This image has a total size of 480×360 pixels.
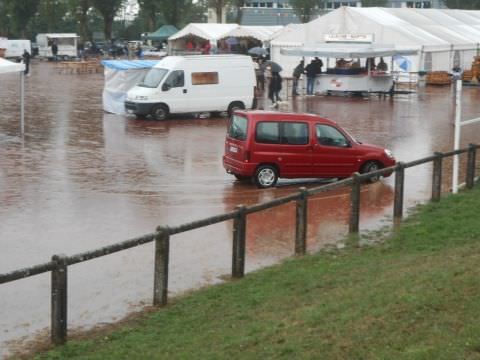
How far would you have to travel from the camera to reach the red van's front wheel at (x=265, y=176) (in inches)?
698

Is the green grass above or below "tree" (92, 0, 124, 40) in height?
below

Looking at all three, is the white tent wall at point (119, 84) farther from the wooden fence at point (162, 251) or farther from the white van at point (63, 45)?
the white van at point (63, 45)

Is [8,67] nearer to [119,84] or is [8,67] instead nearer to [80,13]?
[119,84]

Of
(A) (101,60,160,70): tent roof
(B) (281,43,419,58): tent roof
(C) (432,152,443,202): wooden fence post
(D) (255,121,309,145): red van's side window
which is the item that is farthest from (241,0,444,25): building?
(C) (432,152,443,202): wooden fence post

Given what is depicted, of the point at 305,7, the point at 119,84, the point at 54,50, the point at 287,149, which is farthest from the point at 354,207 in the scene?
the point at 305,7

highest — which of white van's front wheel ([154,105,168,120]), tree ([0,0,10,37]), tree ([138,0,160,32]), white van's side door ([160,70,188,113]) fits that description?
tree ([138,0,160,32])

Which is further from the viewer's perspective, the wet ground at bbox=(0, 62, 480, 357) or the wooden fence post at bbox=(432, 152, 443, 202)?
the wooden fence post at bbox=(432, 152, 443, 202)

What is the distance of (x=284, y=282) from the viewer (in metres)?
9.82

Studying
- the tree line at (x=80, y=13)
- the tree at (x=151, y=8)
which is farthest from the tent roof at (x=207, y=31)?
the tree at (x=151, y=8)

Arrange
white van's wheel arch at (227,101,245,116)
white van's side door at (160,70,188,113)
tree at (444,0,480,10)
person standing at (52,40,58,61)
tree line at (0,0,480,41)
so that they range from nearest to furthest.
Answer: white van's side door at (160,70,188,113)
white van's wheel arch at (227,101,245,116)
person standing at (52,40,58,61)
tree line at (0,0,480,41)
tree at (444,0,480,10)

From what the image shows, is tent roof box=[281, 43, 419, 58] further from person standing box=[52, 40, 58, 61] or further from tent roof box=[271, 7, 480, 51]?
person standing box=[52, 40, 58, 61]

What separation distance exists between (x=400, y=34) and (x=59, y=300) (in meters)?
40.6

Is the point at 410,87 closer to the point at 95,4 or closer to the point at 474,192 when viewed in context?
the point at 474,192

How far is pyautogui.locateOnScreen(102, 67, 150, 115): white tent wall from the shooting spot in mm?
31781
